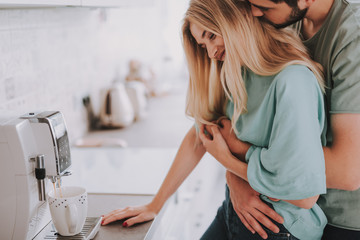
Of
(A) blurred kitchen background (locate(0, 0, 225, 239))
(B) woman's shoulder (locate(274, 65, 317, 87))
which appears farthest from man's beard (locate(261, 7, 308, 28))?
(A) blurred kitchen background (locate(0, 0, 225, 239))

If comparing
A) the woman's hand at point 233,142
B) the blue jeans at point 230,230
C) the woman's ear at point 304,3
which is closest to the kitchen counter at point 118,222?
the blue jeans at point 230,230

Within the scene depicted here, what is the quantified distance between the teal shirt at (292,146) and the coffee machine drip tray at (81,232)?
1.48 feet

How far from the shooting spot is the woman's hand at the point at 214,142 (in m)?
1.22

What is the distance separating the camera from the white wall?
161cm

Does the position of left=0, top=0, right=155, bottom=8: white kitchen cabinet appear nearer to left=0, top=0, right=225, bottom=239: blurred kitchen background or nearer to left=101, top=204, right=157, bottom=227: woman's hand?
left=0, top=0, right=225, bottom=239: blurred kitchen background

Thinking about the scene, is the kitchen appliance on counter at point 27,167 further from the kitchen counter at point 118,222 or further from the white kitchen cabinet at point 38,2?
the white kitchen cabinet at point 38,2

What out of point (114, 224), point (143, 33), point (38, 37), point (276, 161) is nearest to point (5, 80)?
point (38, 37)

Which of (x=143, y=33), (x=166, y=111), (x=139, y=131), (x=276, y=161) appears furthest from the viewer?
(x=143, y=33)

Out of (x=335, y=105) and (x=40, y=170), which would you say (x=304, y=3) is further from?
(x=40, y=170)

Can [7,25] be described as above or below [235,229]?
above

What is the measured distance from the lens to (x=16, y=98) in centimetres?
165

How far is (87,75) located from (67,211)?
1.56m

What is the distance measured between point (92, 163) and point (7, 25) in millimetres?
666

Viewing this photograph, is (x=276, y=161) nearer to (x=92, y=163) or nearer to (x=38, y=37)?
(x=92, y=163)
